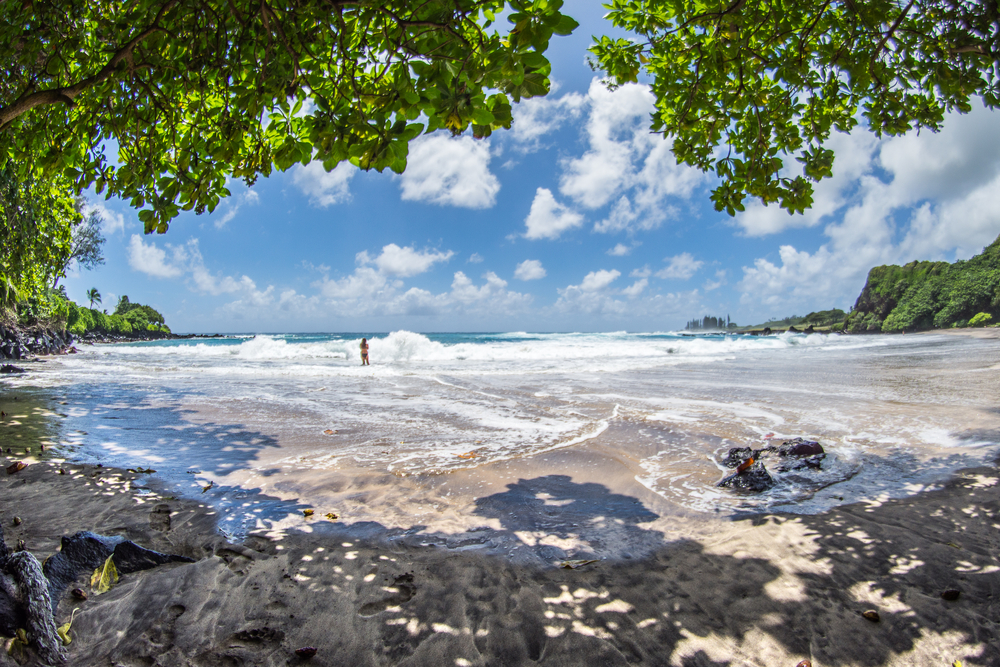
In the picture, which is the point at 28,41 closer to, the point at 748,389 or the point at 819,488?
the point at 819,488

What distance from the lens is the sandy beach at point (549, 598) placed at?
6.81ft

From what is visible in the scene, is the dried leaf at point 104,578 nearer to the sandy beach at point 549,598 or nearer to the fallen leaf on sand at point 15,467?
the sandy beach at point 549,598

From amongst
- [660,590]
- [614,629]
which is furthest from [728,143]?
[614,629]

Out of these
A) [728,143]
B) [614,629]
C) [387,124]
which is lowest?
[614,629]

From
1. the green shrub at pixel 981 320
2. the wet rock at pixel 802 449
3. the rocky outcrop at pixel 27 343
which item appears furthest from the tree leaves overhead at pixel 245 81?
the green shrub at pixel 981 320

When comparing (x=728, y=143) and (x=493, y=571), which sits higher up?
(x=728, y=143)

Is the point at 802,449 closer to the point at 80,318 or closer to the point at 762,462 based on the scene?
the point at 762,462

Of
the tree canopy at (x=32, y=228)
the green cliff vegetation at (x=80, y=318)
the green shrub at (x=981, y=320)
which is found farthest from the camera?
the green shrub at (x=981, y=320)

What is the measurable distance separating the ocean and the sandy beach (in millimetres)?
466

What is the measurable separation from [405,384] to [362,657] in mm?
10778

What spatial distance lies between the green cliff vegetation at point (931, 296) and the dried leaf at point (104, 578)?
7939 cm

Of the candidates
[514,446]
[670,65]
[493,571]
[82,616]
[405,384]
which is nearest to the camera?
[82,616]

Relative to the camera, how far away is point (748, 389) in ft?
33.3

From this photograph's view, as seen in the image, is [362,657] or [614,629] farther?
[614,629]
